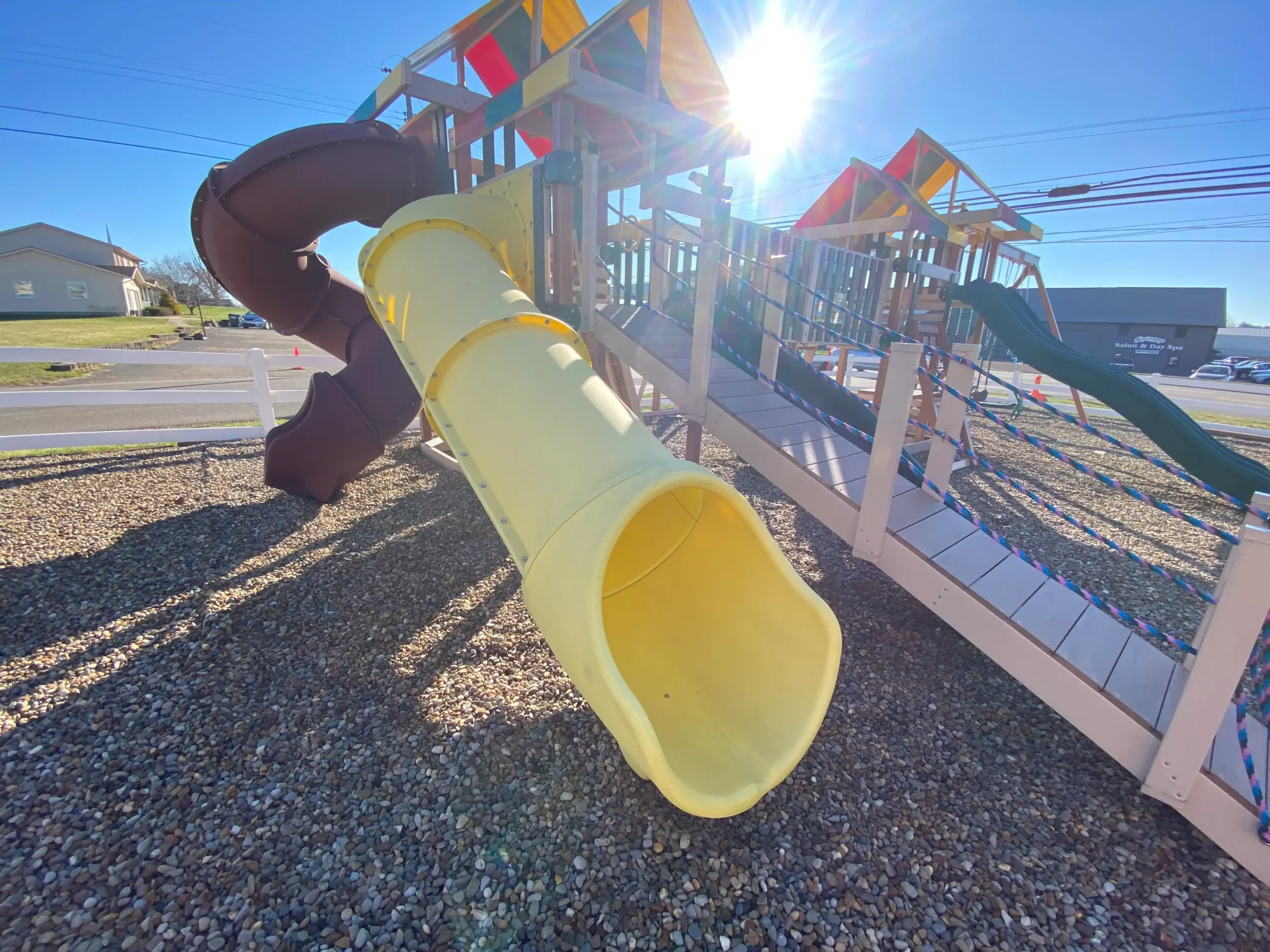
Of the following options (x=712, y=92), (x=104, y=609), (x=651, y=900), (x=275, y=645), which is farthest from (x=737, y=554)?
(x=712, y=92)

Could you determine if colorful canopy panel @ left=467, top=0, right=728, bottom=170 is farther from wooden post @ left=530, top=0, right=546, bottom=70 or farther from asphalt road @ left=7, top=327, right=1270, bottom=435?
asphalt road @ left=7, top=327, right=1270, bottom=435

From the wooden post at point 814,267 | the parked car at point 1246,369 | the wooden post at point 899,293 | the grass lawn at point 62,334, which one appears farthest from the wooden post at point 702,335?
the parked car at point 1246,369

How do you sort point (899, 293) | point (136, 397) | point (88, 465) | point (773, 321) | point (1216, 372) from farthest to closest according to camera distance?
1. point (1216, 372)
2. point (899, 293)
3. point (136, 397)
4. point (773, 321)
5. point (88, 465)

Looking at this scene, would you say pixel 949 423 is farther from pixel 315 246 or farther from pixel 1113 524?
pixel 315 246

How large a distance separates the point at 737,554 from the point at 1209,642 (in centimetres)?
150

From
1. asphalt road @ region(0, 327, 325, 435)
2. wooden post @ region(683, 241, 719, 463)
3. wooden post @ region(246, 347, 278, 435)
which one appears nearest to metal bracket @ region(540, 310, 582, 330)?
wooden post @ region(683, 241, 719, 463)

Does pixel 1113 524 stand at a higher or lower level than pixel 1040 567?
lower

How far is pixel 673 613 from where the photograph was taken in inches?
94.6

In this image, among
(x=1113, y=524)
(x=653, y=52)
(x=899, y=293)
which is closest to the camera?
(x=653, y=52)

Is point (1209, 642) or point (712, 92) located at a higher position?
point (712, 92)

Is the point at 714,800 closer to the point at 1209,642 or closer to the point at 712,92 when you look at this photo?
the point at 1209,642

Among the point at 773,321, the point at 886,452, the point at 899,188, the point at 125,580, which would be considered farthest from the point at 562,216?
the point at 899,188

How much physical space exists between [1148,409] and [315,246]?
6.07m

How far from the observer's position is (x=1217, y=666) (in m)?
1.73
